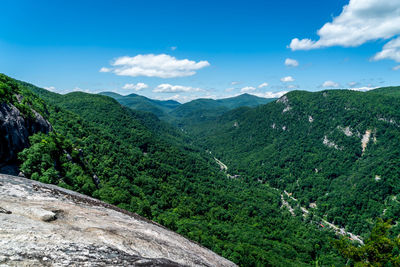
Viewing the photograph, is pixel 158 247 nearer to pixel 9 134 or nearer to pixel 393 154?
pixel 9 134

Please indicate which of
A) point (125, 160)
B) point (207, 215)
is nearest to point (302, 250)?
point (207, 215)

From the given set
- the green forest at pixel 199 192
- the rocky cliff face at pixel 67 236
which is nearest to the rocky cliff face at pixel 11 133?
the green forest at pixel 199 192

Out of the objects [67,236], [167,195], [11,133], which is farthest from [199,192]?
[67,236]

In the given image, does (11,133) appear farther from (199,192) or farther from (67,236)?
(199,192)

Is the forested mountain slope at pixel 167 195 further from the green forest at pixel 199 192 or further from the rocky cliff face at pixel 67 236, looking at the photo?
the rocky cliff face at pixel 67 236

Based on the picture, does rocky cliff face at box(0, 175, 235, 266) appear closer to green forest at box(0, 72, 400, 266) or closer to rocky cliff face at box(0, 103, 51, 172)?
rocky cliff face at box(0, 103, 51, 172)
